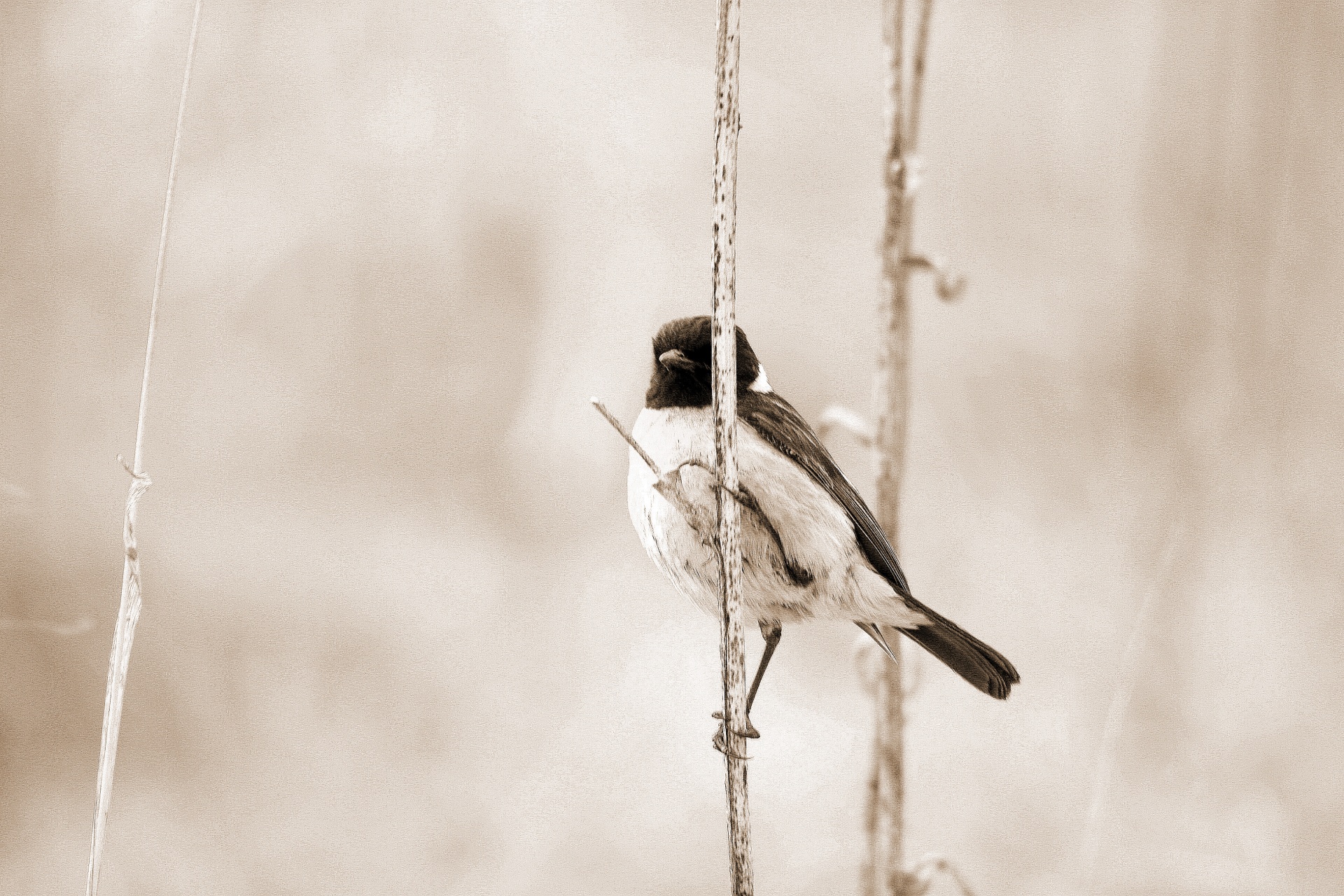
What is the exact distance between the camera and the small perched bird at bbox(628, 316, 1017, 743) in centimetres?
215

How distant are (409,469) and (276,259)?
969 mm

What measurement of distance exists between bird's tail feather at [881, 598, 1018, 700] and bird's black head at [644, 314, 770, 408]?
26.4 inches

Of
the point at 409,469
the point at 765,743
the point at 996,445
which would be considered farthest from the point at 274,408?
the point at 996,445

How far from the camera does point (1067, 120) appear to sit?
4.90 meters

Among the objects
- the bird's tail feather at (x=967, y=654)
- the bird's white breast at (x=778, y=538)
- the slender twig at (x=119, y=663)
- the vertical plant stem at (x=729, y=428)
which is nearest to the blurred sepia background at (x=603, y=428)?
the bird's tail feather at (x=967, y=654)

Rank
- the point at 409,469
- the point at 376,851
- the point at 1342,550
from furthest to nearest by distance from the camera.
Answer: the point at 409,469 < the point at 376,851 < the point at 1342,550

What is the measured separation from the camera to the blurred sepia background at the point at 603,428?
12.2 ft

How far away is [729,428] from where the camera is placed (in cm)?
151

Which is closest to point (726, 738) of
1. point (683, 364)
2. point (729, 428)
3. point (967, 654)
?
point (729, 428)

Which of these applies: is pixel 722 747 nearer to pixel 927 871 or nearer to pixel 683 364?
pixel 927 871

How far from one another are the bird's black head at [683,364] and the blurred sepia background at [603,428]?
1646 millimetres

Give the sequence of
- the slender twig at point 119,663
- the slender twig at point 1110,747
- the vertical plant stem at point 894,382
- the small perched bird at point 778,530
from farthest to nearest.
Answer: the small perched bird at point 778,530 < the vertical plant stem at point 894,382 < the slender twig at point 1110,747 < the slender twig at point 119,663

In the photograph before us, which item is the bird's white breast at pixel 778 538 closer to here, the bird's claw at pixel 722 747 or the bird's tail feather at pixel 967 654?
the bird's tail feather at pixel 967 654

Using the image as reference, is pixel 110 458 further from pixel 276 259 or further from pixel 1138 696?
pixel 1138 696
